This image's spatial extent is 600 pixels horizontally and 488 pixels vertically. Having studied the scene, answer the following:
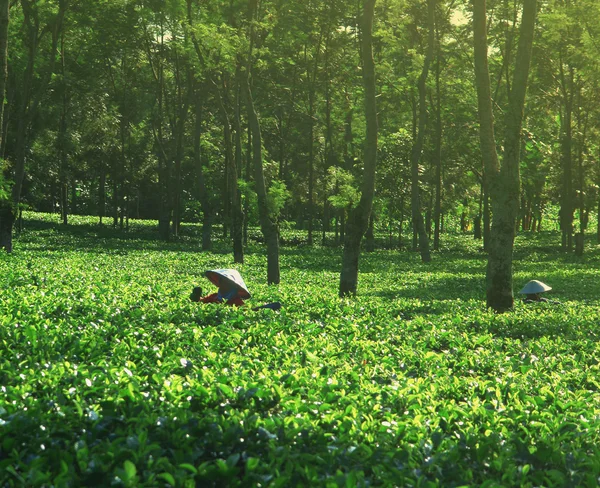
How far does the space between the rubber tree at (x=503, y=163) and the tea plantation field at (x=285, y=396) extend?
213 cm

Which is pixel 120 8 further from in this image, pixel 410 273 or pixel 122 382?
pixel 122 382

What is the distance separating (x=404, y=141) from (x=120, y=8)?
65.8ft

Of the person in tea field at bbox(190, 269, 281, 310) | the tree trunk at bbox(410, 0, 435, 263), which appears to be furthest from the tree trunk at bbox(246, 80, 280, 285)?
the tree trunk at bbox(410, 0, 435, 263)

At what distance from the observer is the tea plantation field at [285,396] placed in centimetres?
441

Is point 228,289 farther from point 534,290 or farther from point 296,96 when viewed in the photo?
point 296,96

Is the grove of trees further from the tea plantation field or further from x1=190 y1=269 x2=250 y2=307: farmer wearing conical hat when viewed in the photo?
the tea plantation field

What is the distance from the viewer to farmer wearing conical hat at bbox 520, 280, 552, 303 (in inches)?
655

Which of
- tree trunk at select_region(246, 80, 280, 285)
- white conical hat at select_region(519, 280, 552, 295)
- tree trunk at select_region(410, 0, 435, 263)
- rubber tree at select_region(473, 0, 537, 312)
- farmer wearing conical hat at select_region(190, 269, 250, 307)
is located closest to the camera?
farmer wearing conical hat at select_region(190, 269, 250, 307)

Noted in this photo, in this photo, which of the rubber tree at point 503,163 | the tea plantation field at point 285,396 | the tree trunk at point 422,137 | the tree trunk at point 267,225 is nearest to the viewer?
the tea plantation field at point 285,396

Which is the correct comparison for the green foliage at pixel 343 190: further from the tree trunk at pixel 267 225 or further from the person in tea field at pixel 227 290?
the person in tea field at pixel 227 290

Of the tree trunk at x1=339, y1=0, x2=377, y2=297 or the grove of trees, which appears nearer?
the tree trunk at x1=339, y1=0, x2=377, y2=297

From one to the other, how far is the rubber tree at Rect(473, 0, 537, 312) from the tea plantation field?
213 centimetres

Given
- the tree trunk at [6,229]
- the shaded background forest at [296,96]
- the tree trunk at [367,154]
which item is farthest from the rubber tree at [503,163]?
the tree trunk at [6,229]

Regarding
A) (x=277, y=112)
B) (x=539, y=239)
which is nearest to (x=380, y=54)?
(x=277, y=112)
